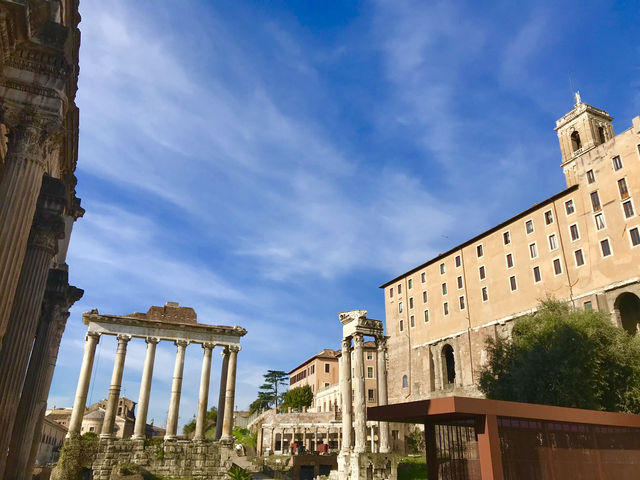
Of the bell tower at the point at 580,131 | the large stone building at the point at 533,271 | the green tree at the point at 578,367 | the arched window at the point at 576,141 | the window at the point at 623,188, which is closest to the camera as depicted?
the green tree at the point at 578,367

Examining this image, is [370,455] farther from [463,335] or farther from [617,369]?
[463,335]

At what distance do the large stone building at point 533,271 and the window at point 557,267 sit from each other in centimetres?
8

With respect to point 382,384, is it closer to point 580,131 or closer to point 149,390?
point 149,390

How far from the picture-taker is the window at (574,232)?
3808 centimetres

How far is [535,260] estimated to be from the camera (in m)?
41.2

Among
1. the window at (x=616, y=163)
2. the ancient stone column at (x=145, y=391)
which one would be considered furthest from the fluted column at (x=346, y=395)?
the window at (x=616, y=163)

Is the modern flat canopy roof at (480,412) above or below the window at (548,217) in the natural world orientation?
below

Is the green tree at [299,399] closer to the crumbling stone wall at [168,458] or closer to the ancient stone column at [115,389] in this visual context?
the crumbling stone wall at [168,458]

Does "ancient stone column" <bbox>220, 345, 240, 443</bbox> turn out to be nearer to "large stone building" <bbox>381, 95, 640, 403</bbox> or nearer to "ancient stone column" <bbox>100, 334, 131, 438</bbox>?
"ancient stone column" <bbox>100, 334, 131, 438</bbox>

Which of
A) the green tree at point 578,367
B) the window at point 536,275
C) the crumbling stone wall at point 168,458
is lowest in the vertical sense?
the crumbling stone wall at point 168,458

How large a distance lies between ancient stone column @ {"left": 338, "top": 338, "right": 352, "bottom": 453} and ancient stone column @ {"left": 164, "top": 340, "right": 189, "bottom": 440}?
10825 mm

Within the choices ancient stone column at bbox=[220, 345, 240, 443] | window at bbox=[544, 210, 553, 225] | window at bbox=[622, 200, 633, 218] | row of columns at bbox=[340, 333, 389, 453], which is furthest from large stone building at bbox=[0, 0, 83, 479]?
window at bbox=[544, 210, 553, 225]

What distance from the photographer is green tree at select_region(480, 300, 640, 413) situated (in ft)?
77.7

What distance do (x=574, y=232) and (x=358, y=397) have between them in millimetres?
23478
